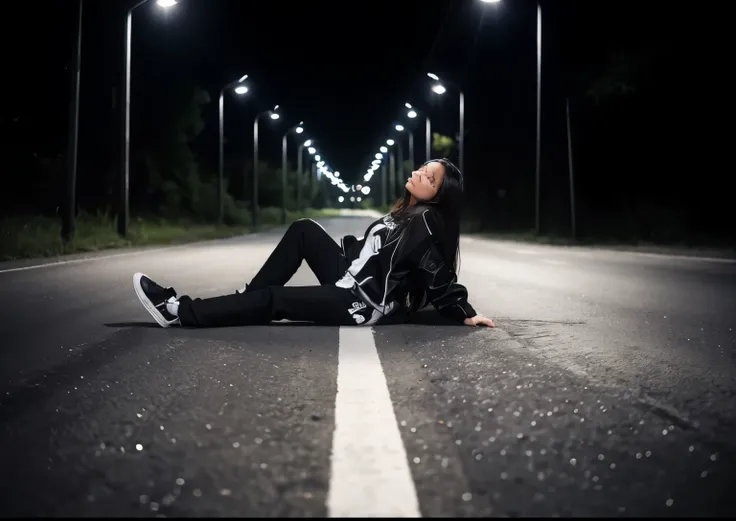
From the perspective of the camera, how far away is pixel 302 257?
8250 mm

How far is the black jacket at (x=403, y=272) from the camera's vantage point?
24.2ft

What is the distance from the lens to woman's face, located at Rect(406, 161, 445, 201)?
7480mm

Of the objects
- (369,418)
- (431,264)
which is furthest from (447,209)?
(369,418)

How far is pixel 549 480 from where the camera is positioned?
11.4 ft

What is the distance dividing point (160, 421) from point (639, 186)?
37.9 m

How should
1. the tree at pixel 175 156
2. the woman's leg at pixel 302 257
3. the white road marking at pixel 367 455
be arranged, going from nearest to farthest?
the white road marking at pixel 367 455 → the woman's leg at pixel 302 257 → the tree at pixel 175 156

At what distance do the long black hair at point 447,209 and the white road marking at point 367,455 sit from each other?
1923mm

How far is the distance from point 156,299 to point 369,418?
359cm

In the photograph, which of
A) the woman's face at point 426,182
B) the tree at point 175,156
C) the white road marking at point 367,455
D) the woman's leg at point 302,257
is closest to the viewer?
the white road marking at point 367,455

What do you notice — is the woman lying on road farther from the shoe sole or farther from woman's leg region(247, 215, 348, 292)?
woman's leg region(247, 215, 348, 292)

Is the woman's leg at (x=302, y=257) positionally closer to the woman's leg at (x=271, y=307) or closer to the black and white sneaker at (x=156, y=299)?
the woman's leg at (x=271, y=307)

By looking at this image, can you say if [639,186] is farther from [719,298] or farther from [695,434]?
[695,434]

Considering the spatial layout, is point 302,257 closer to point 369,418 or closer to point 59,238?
point 369,418

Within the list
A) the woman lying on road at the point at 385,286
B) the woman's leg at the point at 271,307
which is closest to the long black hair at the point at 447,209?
the woman lying on road at the point at 385,286
